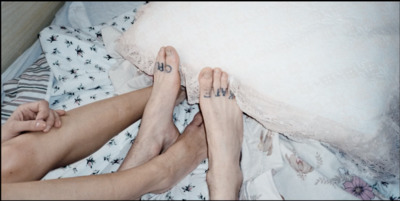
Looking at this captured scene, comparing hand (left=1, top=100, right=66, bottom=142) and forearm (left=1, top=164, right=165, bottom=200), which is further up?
hand (left=1, top=100, right=66, bottom=142)

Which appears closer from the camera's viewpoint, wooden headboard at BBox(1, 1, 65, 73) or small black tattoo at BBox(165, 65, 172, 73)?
wooden headboard at BBox(1, 1, 65, 73)

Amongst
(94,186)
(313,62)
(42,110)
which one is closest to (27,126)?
(42,110)

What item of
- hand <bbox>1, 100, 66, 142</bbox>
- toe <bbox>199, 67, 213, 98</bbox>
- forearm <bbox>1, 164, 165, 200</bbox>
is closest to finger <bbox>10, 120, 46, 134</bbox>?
hand <bbox>1, 100, 66, 142</bbox>

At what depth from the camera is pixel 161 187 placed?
2.76ft

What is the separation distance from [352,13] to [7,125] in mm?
759

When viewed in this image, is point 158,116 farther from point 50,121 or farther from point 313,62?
point 313,62

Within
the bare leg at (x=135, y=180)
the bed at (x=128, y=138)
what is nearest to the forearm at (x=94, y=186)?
the bare leg at (x=135, y=180)

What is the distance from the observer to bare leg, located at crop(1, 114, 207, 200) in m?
0.63

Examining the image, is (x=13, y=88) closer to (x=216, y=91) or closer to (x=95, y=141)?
(x=95, y=141)

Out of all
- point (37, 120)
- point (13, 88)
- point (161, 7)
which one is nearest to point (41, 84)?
point (13, 88)

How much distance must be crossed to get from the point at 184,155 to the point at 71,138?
0.28 metres

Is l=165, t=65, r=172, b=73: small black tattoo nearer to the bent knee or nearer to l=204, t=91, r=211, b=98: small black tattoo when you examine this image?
l=204, t=91, r=211, b=98: small black tattoo

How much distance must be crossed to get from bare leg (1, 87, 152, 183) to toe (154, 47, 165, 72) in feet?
0.30

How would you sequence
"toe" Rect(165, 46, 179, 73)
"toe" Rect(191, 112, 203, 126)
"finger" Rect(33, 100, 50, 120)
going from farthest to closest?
"toe" Rect(191, 112, 203, 126), "toe" Rect(165, 46, 179, 73), "finger" Rect(33, 100, 50, 120)
